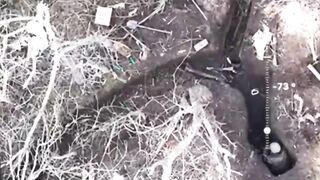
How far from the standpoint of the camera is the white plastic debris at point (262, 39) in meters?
4.12

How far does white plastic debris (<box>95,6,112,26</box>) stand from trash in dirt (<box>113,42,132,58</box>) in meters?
0.11

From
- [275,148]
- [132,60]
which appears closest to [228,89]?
[275,148]

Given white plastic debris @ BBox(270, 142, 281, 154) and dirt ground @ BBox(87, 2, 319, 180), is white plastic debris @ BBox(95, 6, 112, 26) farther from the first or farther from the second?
white plastic debris @ BBox(270, 142, 281, 154)

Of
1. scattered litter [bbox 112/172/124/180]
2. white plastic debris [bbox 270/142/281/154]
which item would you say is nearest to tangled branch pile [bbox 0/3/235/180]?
scattered litter [bbox 112/172/124/180]

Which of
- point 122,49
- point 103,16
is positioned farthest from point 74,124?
point 103,16

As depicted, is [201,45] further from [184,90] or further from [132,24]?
[132,24]

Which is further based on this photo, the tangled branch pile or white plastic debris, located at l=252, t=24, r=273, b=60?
white plastic debris, located at l=252, t=24, r=273, b=60

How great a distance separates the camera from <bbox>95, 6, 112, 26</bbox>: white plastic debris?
13.5ft

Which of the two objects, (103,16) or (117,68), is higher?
(103,16)

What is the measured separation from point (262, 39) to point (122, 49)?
27.5 inches

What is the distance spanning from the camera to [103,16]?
13.5 feet

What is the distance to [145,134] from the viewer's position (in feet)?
13.5

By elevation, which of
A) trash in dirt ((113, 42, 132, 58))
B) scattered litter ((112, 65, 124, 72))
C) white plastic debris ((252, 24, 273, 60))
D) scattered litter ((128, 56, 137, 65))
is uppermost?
white plastic debris ((252, 24, 273, 60))

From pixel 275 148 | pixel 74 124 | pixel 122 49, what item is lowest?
pixel 74 124
